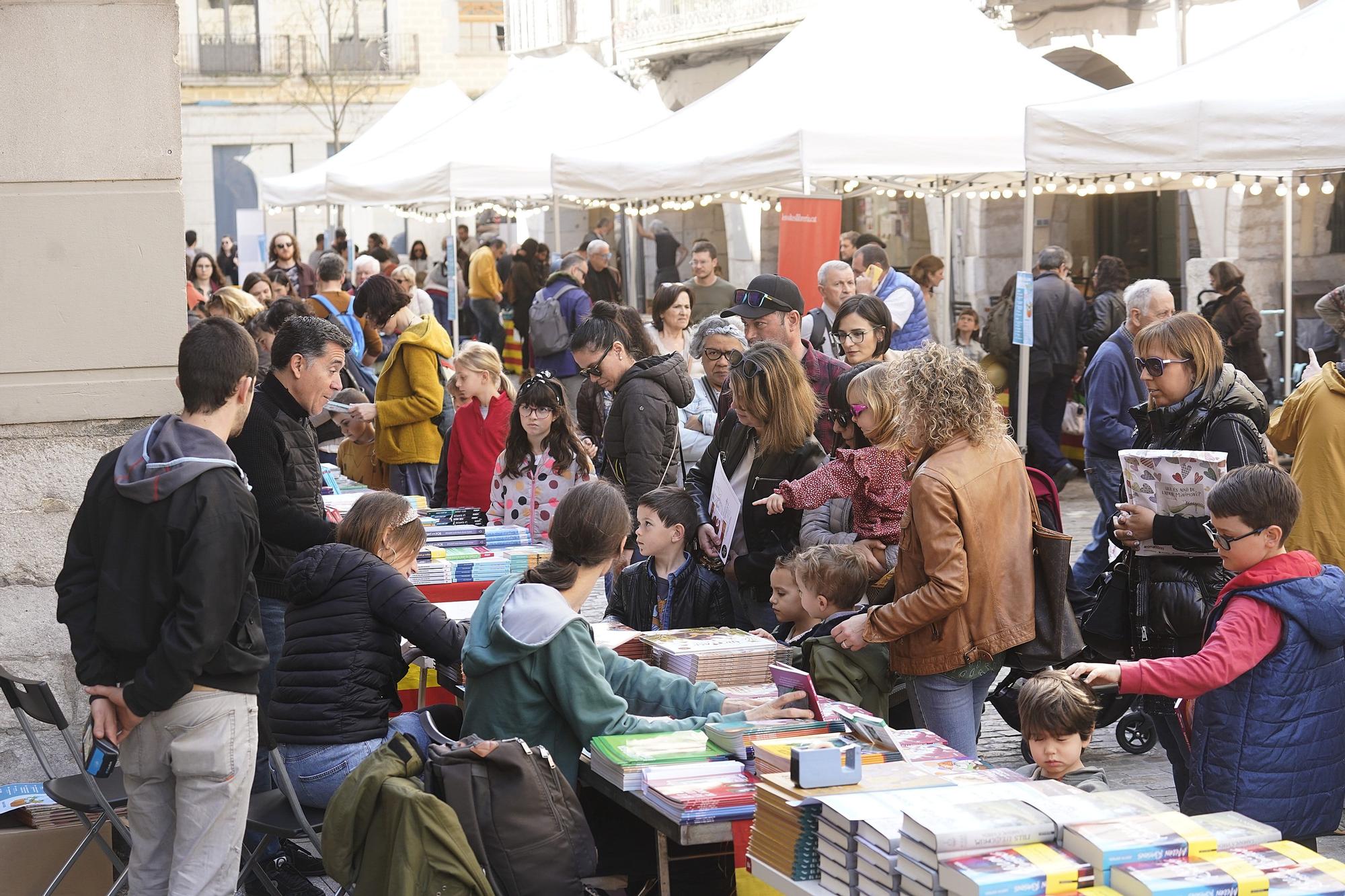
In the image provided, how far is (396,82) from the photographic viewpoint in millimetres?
40062

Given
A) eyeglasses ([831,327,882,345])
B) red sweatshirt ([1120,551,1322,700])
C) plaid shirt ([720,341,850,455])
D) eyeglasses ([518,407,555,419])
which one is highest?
eyeglasses ([831,327,882,345])

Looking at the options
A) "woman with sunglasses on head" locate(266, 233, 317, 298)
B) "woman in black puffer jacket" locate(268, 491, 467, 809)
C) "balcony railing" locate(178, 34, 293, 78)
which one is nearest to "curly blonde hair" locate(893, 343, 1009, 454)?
"woman in black puffer jacket" locate(268, 491, 467, 809)

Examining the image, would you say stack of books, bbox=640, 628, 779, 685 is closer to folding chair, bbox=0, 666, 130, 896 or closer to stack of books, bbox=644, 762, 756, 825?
stack of books, bbox=644, 762, 756, 825

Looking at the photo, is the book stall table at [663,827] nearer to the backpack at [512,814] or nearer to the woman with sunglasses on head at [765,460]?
the backpack at [512,814]

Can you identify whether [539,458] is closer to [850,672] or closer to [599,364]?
[599,364]

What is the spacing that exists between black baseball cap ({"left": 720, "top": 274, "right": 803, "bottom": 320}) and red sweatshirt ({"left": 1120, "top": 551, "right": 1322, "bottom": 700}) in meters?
2.79

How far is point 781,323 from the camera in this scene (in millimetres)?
6582

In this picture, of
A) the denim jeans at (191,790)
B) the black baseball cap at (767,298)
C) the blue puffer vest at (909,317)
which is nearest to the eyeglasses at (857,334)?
the black baseball cap at (767,298)

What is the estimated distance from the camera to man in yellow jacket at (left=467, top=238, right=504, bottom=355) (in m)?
19.5

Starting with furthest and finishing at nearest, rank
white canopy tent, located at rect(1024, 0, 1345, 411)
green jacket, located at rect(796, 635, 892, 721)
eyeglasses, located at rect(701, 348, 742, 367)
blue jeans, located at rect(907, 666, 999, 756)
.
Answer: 1. white canopy tent, located at rect(1024, 0, 1345, 411)
2. eyeglasses, located at rect(701, 348, 742, 367)
3. green jacket, located at rect(796, 635, 892, 721)
4. blue jeans, located at rect(907, 666, 999, 756)

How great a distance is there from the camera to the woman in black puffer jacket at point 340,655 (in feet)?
14.5

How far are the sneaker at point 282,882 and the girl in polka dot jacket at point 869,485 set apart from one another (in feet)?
6.20

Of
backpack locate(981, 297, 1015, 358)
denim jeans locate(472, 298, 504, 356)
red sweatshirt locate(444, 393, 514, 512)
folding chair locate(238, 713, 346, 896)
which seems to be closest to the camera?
folding chair locate(238, 713, 346, 896)

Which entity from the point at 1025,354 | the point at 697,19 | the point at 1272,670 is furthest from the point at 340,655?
the point at 697,19
